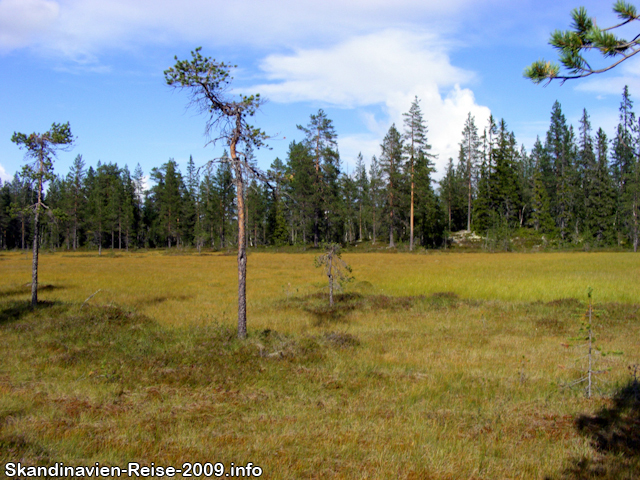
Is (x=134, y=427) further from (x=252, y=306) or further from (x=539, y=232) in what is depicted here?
(x=539, y=232)

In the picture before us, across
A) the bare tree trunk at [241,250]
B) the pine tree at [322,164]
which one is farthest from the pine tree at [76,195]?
the bare tree trunk at [241,250]

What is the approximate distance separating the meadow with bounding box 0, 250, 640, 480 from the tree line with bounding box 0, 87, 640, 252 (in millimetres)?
36449

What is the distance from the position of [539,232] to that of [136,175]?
9453cm

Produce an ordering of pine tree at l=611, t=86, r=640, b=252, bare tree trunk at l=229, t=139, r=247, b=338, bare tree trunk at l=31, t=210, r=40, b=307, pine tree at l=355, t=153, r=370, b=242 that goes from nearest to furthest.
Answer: bare tree trunk at l=229, t=139, r=247, b=338 < bare tree trunk at l=31, t=210, r=40, b=307 < pine tree at l=611, t=86, r=640, b=252 < pine tree at l=355, t=153, r=370, b=242

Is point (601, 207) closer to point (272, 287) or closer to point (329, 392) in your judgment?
point (272, 287)

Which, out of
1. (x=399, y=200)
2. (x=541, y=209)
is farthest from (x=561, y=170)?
(x=399, y=200)

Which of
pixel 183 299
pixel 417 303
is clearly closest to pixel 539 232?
pixel 417 303

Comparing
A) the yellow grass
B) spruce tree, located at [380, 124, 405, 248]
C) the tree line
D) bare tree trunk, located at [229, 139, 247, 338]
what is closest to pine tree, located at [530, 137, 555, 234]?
the tree line

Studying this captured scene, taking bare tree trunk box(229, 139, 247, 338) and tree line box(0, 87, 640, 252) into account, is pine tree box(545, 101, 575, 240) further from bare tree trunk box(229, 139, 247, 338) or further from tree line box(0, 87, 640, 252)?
bare tree trunk box(229, 139, 247, 338)

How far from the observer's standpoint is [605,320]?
49.4ft

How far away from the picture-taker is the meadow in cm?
566

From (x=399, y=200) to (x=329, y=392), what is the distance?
5763cm

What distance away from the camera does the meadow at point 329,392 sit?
18.6 feet

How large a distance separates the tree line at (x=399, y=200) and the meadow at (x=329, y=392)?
120 ft
